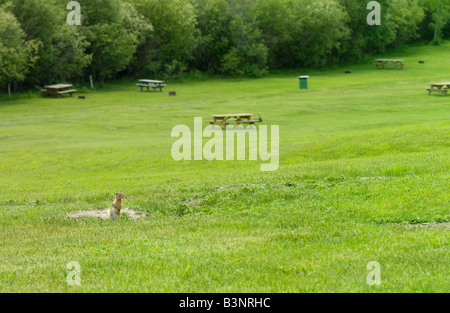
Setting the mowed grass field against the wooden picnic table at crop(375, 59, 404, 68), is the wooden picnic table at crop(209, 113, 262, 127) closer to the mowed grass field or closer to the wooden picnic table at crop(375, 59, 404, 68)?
the mowed grass field

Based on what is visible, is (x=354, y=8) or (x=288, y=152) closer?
(x=288, y=152)

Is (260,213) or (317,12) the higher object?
(317,12)

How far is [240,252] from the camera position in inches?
364

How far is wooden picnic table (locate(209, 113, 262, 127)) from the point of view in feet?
125

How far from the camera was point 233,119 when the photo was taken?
40.0 m

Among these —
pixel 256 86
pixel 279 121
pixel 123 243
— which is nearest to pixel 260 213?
pixel 123 243

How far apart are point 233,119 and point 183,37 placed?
42.7 m

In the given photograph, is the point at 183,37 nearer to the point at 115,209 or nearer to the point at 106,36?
the point at 106,36
